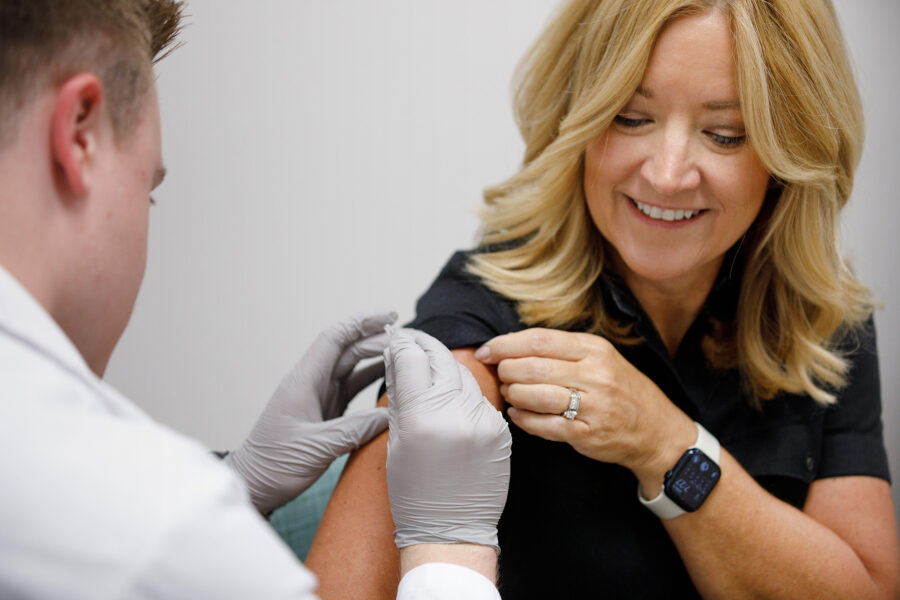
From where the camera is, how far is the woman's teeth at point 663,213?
1.32 metres

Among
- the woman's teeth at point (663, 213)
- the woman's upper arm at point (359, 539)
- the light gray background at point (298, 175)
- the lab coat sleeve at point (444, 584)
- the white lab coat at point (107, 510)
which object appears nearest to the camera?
the white lab coat at point (107, 510)

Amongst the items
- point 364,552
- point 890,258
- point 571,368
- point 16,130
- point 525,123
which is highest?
point 16,130

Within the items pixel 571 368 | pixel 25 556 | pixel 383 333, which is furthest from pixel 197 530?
pixel 383 333

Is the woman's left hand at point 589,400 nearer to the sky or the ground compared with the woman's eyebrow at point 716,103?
nearer to the ground

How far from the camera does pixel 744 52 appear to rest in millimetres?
1190

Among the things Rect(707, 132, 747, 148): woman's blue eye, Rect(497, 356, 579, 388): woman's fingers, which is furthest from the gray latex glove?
Rect(707, 132, 747, 148): woman's blue eye

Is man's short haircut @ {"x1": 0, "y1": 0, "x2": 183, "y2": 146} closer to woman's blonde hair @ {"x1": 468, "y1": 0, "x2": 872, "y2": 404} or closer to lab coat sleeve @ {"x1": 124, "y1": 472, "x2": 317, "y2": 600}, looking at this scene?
lab coat sleeve @ {"x1": 124, "y1": 472, "x2": 317, "y2": 600}

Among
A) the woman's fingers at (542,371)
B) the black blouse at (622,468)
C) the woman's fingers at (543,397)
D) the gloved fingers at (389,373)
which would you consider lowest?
the black blouse at (622,468)

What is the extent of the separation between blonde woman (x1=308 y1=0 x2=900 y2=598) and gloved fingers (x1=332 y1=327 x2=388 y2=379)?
99 millimetres

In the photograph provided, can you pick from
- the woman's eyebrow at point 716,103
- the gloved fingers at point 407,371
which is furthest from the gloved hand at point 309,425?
the woman's eyebrow at point 716,103

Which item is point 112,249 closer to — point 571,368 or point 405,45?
point 571,368

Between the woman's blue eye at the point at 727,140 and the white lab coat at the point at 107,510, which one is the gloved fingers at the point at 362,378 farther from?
the white lab coat at the point at 107,510

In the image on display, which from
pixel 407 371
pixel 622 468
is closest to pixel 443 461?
pixel 407 371

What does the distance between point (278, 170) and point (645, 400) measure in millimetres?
1158
